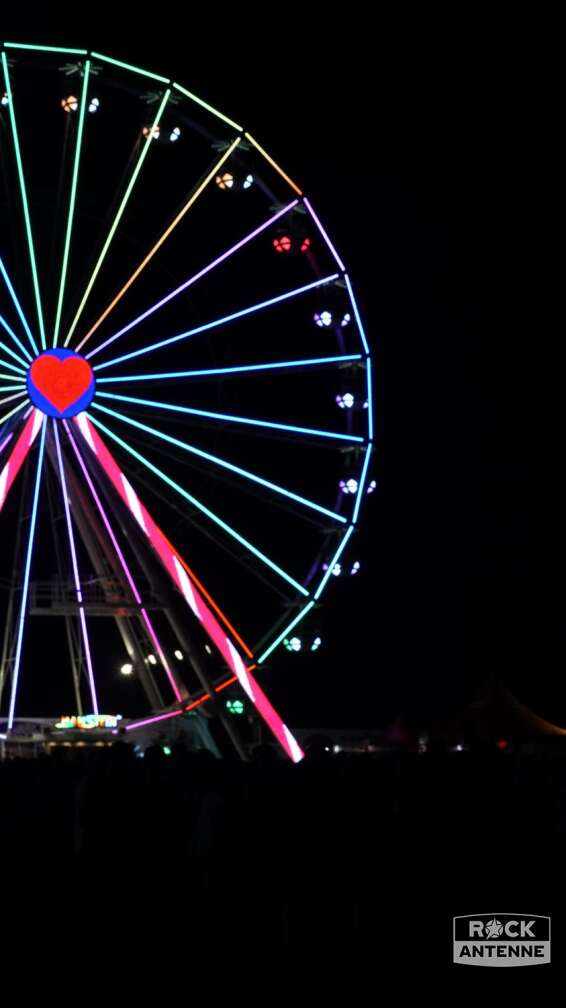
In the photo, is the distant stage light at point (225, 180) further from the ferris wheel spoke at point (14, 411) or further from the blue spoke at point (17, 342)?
the ferris wheel spoke at point (14, 411)

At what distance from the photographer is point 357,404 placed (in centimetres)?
2345

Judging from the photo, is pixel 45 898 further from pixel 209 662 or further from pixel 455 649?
pixel 455 649

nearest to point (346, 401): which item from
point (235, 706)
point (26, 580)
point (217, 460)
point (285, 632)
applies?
point (217, 460)

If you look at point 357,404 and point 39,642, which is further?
point 39,642

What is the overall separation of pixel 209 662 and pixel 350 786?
572 inches

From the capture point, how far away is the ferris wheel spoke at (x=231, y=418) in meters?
Result: 22.1

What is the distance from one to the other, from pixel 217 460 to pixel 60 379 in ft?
8.60

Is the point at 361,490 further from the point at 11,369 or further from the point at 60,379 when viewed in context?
the point at 11,369

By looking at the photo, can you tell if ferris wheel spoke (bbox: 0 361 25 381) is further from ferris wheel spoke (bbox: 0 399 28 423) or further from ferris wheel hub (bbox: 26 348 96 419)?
ferris wheel spoke (bbox: 0 399 28 423)

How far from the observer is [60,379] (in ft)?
70.8

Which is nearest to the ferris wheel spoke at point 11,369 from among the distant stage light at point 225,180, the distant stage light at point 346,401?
the distant stage light at point 225,180

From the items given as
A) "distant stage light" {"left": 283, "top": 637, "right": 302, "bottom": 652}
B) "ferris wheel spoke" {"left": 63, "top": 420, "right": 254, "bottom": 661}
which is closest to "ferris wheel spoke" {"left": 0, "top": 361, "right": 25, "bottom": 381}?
"ferris wheel spoke" {"left": 63, "top": 420, "right": 254, "bottom": 661}

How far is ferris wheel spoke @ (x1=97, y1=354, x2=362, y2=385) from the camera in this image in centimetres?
2205

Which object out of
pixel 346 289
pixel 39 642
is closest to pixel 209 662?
pixel 346 289
